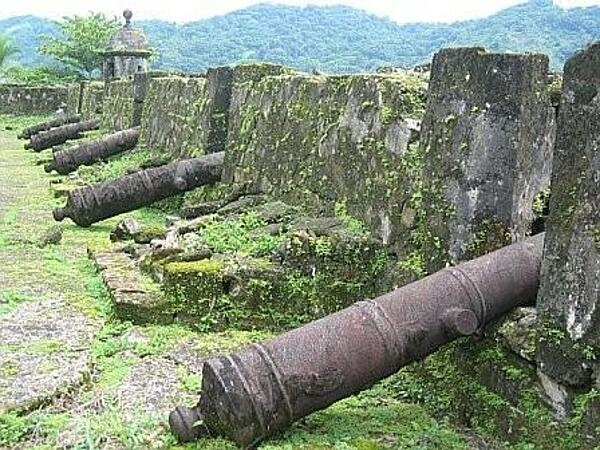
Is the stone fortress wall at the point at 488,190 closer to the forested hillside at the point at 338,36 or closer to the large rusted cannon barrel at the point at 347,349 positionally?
the large rusted cannon barrel at the point at 347,349

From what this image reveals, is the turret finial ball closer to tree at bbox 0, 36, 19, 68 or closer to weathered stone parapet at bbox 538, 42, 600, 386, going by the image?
tree at bbox 0, 36, 19, 68

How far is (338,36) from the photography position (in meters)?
87.5

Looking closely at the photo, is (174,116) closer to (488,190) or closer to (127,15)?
(488,190)

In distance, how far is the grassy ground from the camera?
4648 mm

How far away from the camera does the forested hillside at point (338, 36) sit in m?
44.2

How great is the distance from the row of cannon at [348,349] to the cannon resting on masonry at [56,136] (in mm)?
18769

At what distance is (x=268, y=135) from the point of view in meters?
9.73

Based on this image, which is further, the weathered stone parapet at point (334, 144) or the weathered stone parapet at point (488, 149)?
the weathered stone parapet at point (334, 144)

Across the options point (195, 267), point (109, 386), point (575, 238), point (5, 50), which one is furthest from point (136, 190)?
point (5, 50)

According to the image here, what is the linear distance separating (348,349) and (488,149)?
1.56 metres

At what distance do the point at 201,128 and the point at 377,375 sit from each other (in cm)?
861

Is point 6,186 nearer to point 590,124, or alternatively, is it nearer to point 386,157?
point 386,157

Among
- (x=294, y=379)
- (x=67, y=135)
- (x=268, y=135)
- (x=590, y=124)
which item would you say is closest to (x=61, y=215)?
(x=268, y=135)

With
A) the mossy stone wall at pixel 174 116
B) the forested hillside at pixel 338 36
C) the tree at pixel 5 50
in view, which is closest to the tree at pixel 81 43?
the tree at pixel 5 50
